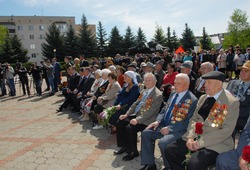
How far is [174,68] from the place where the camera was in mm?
7117

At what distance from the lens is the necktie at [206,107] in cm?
345

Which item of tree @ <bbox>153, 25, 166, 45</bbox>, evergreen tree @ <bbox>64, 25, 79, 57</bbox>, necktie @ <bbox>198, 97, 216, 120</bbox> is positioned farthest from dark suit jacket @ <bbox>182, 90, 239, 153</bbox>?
tree @ <bbox>153, 25, 166, 45</bbox>

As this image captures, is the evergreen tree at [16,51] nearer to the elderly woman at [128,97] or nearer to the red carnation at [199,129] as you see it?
the elderly woman at [128,97]

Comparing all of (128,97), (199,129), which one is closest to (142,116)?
(128,97)

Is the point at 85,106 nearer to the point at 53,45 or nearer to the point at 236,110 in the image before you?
the point at 236,110

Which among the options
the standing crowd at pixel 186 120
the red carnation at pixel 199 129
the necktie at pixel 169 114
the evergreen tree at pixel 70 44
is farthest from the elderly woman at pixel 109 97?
the evergreen tree at pixel 70 44

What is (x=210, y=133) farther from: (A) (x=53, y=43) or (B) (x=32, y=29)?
(B) (x=32, y=29)

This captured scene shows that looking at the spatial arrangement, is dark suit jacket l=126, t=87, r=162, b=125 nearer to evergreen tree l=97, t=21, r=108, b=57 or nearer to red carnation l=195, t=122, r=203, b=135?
red carnation l=195, t=122, r=203, b=135

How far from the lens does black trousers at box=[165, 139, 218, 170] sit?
300 cm

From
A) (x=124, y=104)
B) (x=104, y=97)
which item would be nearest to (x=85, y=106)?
(x=104, y=97)

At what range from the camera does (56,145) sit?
5652 mm

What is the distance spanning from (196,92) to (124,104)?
6.17ft

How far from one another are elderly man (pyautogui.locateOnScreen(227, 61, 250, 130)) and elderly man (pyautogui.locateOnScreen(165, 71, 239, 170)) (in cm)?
94

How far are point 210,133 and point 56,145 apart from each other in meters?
3.89
